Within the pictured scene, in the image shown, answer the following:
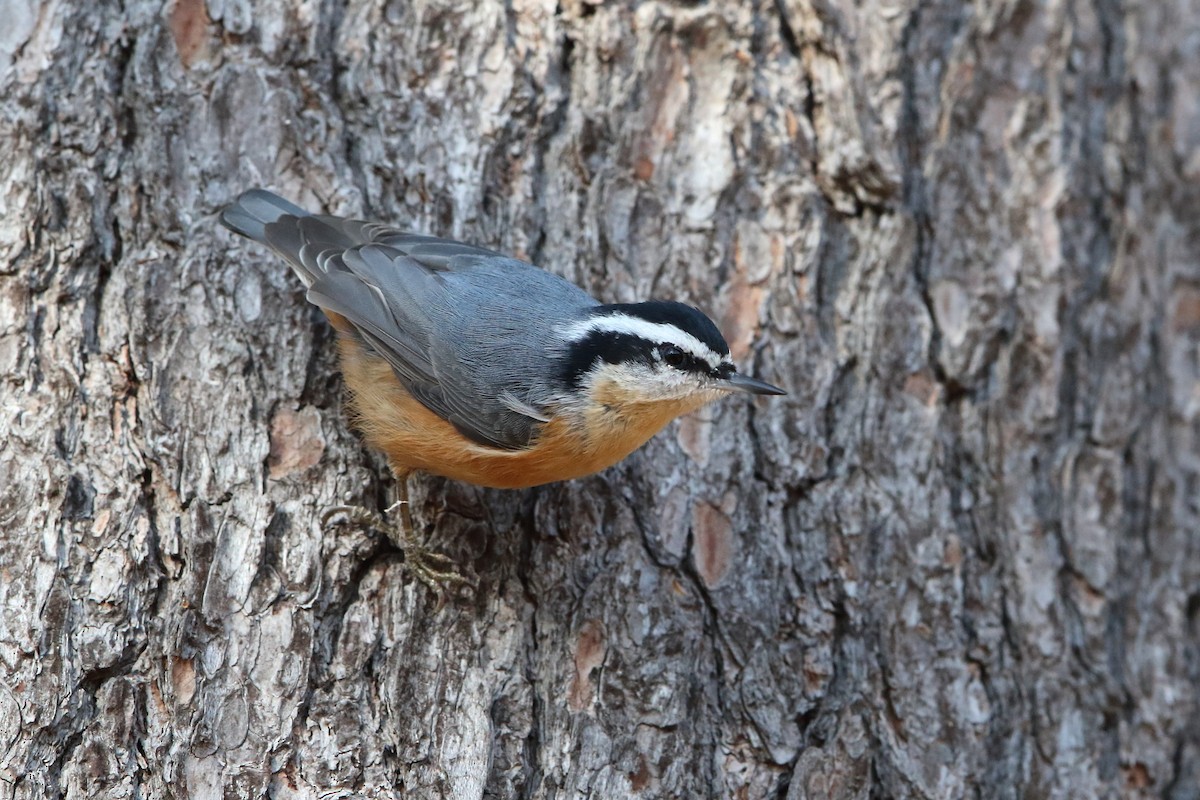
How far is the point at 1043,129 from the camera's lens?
12.4ft

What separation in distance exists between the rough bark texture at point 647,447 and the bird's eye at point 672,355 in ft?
1.16

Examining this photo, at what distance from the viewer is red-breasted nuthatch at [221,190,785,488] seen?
2.93m

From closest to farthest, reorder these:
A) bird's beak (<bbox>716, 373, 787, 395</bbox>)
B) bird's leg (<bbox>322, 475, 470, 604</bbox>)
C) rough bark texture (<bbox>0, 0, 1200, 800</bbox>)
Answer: rough bark texture (<bbox>0, 0, 1200, 800</bbox>) → bird's leg (<bbox>322, 475, 470, 604</bbox>) → bird's beak (<bbox>716, 373, 787, 395</bbox>)

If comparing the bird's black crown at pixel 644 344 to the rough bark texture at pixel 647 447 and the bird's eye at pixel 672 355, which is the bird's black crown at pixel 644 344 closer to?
the bird's eye at pixel 672 355

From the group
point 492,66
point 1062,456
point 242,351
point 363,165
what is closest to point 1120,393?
point 1062,456

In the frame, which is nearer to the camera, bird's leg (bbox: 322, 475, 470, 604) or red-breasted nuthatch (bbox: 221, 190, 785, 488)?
bird's leg (bbox: 322, 475, 470, 604)

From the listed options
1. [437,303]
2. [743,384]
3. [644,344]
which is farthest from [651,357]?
[437,303]

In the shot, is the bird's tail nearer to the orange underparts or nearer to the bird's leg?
the orange underparts

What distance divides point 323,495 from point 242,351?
45 centimetres

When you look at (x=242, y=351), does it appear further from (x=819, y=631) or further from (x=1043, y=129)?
(x=1043, y=129)

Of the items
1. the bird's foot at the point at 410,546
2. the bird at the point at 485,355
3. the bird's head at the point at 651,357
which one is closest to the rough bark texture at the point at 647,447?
the bird's foot at the point at 410,546

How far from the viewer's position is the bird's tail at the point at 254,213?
300 centimetres

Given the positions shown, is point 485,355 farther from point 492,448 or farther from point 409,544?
point 409,544

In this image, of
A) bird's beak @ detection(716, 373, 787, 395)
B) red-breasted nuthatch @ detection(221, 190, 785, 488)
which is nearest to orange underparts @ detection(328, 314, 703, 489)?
red-breasted nuthatch @ detection(221, 190, 785, 488)
